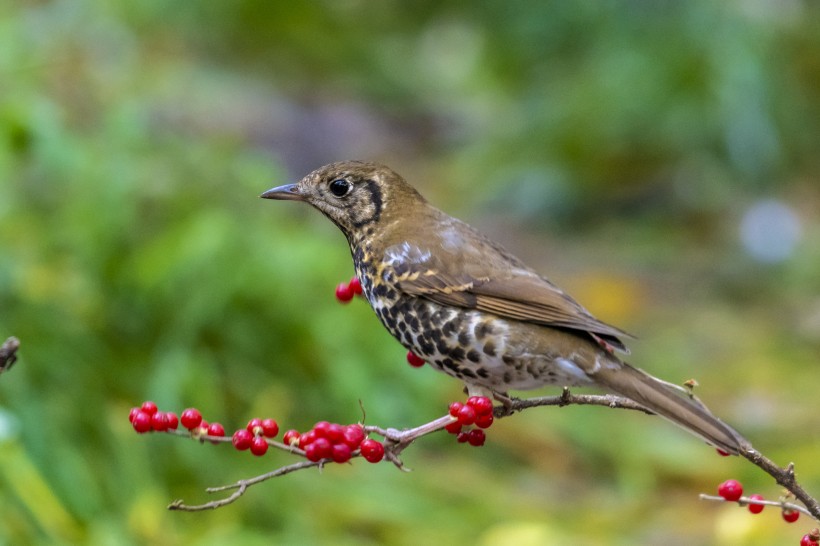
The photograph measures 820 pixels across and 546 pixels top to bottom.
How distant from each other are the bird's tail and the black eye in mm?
627

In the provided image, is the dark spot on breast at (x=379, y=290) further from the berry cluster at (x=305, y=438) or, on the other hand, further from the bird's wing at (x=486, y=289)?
the berry cluster at (x=305, y=438)

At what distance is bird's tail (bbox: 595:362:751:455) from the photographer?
1.75 m

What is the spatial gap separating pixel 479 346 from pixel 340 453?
476 millimetres

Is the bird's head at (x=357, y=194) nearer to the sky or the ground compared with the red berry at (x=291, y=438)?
nearer to the sky

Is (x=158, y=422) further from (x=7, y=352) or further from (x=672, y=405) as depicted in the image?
(x=672, y=405)

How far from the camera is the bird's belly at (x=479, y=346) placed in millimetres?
2113

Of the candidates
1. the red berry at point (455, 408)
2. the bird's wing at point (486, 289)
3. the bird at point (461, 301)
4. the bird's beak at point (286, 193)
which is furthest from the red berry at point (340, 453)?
the bird's beak at point (286, 193)

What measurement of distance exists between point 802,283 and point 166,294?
3.15 m

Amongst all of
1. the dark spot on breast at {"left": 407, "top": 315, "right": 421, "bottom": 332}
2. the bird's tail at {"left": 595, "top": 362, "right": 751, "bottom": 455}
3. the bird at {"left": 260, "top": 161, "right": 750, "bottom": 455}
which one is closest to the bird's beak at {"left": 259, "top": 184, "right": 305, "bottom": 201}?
the bird at {"left": 260, "top": 161, "right": 750, "bottom": 455}

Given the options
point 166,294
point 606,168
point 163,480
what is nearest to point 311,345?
point 166,294

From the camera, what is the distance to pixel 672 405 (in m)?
1.87

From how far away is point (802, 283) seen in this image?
5.61m

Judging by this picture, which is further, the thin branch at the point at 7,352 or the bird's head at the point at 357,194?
the bird's head at the point at 357,194

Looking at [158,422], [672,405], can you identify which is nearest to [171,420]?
[158,422]
